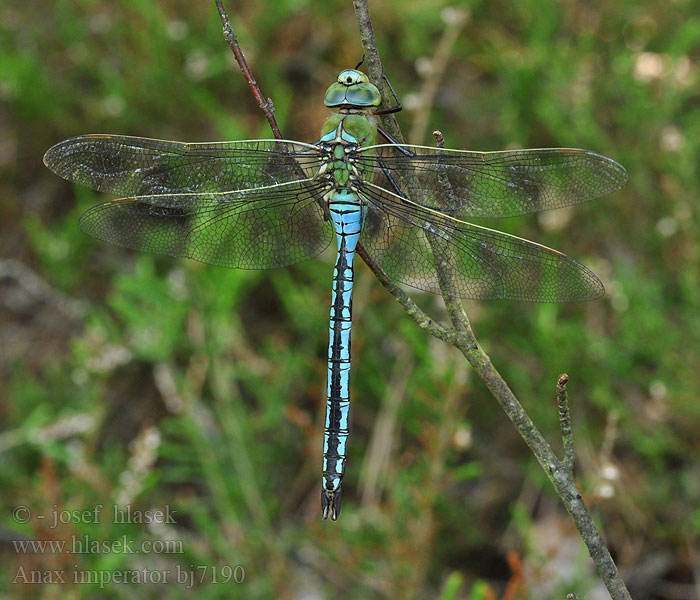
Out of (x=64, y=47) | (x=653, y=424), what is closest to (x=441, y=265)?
(x=653, y=424)

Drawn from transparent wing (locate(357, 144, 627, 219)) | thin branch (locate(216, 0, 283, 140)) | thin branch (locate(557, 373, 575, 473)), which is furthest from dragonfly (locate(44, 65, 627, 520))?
thin branch (locate(557, 373, 575, 473))

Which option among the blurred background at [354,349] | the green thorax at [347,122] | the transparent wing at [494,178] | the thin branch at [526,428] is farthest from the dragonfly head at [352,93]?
the blurred background at [354,349]

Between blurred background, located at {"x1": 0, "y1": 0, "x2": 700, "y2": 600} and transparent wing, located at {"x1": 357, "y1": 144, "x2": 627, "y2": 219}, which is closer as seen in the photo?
transparent wing, located at {"x1": 357, "y1": 144, "x2": 627, "y2": 219}

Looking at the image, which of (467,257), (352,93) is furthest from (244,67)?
(467,257)

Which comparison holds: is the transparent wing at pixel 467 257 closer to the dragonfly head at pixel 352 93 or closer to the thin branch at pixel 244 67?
the dragonfly head at pixel 352 93

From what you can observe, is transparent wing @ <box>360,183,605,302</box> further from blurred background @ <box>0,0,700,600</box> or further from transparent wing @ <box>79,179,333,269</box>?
blurred background @ <box>0,0,700,600</box>

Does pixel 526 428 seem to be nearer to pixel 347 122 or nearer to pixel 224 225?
pixel 347 122

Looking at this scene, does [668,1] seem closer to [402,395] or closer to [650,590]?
[402,395]
